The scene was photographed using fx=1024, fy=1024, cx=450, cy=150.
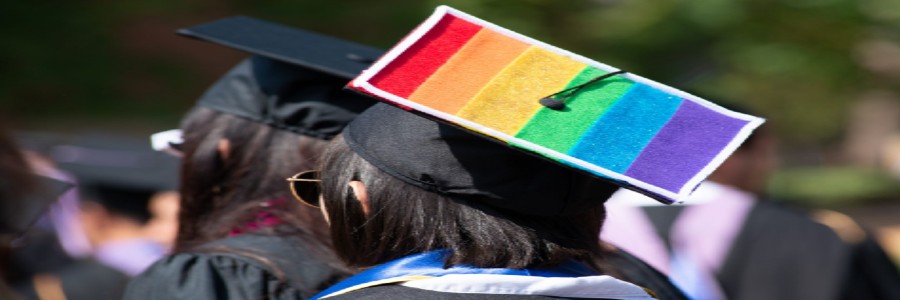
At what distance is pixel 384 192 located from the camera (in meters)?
1.51

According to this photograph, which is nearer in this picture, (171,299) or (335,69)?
(171,299)

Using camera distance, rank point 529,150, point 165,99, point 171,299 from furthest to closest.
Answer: point 165,99
point 171,299
point 529,150

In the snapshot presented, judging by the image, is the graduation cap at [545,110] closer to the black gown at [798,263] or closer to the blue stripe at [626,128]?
the blue stripe at [626,128]

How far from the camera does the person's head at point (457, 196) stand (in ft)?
4.83

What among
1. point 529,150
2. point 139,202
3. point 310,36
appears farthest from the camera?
point 139,202

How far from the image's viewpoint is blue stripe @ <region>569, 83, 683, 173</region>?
141 centimetres

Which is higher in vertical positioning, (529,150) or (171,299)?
(529,150)

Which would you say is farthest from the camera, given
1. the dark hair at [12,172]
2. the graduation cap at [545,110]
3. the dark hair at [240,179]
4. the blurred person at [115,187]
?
the blurred person at [115,187]

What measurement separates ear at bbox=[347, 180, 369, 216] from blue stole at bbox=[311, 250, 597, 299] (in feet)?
0.32

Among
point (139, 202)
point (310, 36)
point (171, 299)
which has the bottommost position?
point (139, 202)

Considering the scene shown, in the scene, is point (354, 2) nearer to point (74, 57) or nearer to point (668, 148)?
point (74, 57)

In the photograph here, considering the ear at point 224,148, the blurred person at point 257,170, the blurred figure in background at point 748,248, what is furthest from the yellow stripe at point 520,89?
the blurred figure in background at point 748,248

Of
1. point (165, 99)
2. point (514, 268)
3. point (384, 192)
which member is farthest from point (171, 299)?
point (165, 99)

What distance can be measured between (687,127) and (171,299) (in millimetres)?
939
